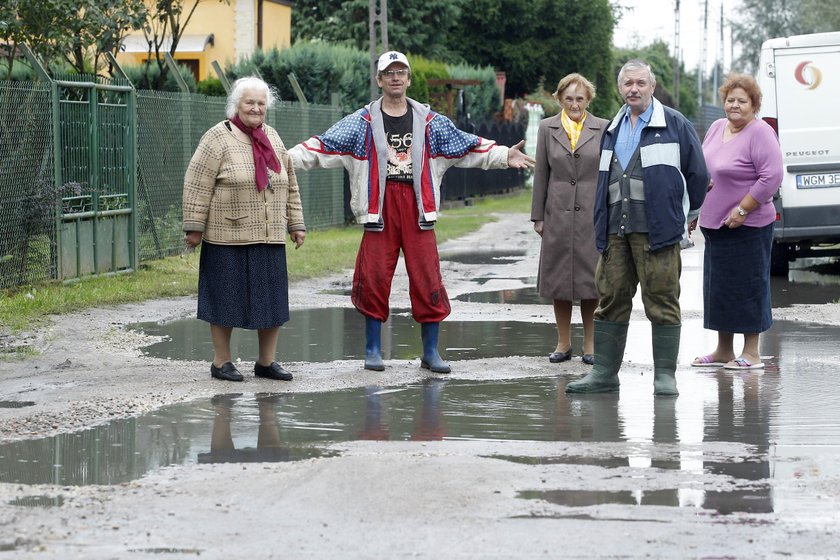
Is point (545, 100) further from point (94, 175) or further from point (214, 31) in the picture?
point (94, 175)

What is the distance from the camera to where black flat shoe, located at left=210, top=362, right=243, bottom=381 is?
8.70 metres

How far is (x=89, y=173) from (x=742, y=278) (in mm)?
7381

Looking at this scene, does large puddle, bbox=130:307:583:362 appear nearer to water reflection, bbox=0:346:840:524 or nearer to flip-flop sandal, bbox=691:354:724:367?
flip-flop sandal, bbox=691:354:724:367

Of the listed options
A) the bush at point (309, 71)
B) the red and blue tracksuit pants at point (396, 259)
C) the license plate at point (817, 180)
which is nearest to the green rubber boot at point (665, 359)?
the red and blue tracksuit pants at point (396, 259)

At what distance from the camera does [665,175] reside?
818cm

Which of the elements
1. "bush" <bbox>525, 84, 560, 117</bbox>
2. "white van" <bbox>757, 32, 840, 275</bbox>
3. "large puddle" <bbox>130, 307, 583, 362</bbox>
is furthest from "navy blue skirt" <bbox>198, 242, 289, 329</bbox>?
"bush" <bbox>525, 84, 560, 117</bbox>

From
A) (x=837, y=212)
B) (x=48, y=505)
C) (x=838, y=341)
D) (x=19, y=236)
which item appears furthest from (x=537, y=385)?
(x=837, y=212)

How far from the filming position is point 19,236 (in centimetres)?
1304

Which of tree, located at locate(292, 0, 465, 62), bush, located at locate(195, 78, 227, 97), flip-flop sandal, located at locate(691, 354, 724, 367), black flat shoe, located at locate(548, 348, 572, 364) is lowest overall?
flip-flop sandal, located at locate(691, 354, 724, 367)

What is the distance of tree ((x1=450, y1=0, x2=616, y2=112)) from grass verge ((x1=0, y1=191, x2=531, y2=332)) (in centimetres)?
3166

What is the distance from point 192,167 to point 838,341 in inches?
194

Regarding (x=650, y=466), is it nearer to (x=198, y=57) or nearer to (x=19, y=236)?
(x=19, y=236)

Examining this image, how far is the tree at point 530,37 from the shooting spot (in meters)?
53.1

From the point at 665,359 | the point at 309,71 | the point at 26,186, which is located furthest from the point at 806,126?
the point at 309,71
